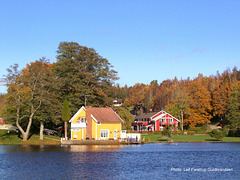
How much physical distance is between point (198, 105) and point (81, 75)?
40.9 m

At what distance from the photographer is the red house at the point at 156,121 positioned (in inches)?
4101

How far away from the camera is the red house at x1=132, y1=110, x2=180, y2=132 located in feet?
342

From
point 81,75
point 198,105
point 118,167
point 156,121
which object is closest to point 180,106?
point 198,105

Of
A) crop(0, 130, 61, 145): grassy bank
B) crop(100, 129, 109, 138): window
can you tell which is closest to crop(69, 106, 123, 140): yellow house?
crop(100, 129, 109, 138): window

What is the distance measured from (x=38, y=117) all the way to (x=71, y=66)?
14.3 meters

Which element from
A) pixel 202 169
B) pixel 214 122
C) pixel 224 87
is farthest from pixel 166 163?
pixel 214 122

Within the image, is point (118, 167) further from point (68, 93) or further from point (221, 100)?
point (221, 100)

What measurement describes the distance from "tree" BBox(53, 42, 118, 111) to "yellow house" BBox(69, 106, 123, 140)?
4.89 metres

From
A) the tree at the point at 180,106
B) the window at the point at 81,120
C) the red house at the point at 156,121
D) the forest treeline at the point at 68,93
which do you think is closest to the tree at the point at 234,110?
the forest treeline at the point at 68,93

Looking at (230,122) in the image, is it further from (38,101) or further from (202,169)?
(202,169)

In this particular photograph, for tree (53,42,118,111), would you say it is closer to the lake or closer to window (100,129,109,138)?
window (100,129,109,138)

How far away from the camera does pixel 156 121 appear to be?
107 metres

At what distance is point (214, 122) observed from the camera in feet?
378

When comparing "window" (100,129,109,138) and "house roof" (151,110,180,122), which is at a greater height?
"house roof" (151,110,180,122)
